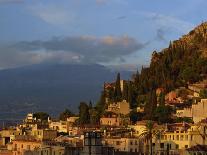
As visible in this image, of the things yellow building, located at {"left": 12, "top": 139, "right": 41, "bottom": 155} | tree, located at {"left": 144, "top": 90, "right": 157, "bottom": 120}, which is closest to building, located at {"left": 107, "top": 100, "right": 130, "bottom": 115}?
tree, located at {"left": 144, "top": 90, "right": 157, "bottom": 120}

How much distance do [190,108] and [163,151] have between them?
22628mm

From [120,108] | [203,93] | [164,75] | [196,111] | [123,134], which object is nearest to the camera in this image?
[123,134]

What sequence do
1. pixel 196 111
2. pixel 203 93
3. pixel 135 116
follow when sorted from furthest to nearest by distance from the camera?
1. pixel 203 93
2. pixel 135 116
3. pixel 196 111

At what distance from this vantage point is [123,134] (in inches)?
3177

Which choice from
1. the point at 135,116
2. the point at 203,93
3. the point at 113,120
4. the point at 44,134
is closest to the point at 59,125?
the point at 113,120

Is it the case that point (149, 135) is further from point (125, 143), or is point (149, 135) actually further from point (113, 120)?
point (113, 120)

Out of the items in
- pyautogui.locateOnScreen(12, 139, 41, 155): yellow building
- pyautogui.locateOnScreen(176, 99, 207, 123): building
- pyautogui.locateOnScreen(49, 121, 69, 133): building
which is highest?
pyautogui.locateOnScreen(176, 99, 207, 123): building

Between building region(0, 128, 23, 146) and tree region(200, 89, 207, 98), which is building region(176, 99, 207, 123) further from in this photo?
building region(0, 128, 23, 146)

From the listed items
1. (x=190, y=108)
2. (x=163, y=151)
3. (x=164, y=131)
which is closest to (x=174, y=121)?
(x=190, y=108)

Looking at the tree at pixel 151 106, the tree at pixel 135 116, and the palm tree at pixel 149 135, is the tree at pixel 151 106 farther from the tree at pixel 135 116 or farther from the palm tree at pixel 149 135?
the palm tree at pixel 149 135

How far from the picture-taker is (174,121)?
90875 mm

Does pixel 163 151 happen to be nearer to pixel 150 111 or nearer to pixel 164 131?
pixel 164 131

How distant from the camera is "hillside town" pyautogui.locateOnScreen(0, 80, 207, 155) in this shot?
68688 mm

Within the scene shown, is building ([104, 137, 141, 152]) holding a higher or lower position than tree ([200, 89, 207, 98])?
lower
